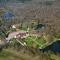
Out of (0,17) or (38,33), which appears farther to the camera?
(0,17)

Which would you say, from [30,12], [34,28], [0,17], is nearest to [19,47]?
[34,28]

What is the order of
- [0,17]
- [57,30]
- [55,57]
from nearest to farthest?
1. [55,57]
2. [57,30]
3. [0,17]

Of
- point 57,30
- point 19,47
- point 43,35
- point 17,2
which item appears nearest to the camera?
point 19,47

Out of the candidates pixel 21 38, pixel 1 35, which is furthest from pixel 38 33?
pixel 1 35

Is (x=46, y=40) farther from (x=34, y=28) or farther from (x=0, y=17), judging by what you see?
(x=0, y=17)

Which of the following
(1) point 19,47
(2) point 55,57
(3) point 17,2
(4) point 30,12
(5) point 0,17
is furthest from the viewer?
(3) point 17,2

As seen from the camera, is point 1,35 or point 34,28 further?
point 34,28

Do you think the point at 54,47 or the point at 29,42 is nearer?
the point at 54,47

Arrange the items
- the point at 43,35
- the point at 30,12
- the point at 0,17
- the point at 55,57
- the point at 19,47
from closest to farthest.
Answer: the point at 55,57, the point at 19,47, the point at 43,35, the point at 0,17, the point at 30,12

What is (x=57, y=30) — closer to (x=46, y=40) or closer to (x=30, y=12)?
(x=46, y=40)
